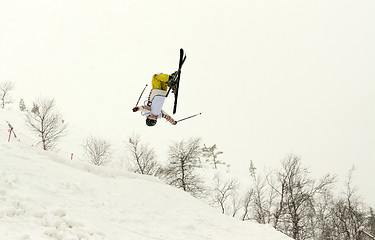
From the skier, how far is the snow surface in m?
4.20

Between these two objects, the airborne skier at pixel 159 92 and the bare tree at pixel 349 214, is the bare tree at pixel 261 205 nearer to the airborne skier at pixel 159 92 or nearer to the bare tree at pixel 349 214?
the bare tree at pixel 349 214

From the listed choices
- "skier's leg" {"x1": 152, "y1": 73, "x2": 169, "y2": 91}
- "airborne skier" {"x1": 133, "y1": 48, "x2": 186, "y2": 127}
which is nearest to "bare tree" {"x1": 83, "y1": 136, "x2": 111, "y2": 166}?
"airborne skier" {"x1": 133, "y1": 48, "x2": 186, "y2": 127}

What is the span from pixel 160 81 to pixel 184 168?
2014 cm

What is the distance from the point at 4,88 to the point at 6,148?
2175 inches

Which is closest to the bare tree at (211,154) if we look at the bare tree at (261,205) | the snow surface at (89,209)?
the bare tree at (261,205)

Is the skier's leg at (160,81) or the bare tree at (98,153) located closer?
the skier's leg at (160,81)

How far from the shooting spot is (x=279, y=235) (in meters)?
12.0

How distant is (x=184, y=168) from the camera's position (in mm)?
27703

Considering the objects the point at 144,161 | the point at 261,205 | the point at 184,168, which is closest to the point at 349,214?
the point at 261,205

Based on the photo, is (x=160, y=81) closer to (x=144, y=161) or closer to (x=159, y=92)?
(x=159, y=92)

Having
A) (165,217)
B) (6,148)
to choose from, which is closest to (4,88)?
(6,148)

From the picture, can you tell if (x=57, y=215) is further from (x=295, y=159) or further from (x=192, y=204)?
(x=295, y=159)

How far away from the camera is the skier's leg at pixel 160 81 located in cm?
891

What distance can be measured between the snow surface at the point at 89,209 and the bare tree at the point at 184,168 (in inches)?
431
